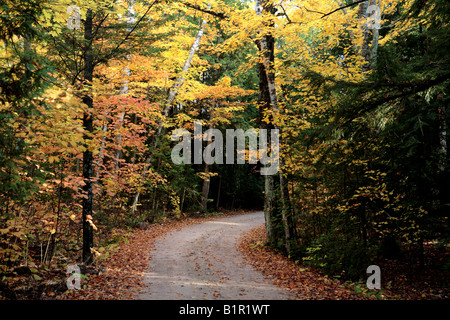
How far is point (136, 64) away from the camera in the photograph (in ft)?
37.4

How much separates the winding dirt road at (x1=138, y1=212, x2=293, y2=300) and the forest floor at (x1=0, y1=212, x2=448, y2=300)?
0.02 meters

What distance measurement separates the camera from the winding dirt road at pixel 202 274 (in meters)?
5.57

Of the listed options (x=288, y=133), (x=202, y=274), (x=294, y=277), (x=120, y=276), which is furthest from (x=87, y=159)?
(x=294, y=277)

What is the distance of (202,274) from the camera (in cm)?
690

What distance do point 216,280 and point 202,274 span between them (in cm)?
55

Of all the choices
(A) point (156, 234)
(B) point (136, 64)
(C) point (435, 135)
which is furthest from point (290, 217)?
(B) point (136, 64)

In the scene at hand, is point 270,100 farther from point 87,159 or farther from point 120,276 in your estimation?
point 120,276

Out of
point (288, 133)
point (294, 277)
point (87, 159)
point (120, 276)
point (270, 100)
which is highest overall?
point (270, 100)

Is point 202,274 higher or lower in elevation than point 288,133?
lower

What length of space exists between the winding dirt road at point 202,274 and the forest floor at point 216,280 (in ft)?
0.07

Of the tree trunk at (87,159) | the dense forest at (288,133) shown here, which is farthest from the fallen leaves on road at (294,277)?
the tree trunk at (87,159)

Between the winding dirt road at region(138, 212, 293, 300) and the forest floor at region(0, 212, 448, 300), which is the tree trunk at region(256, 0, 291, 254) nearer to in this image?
the forest floor at region(0, 212, 448, 300)
